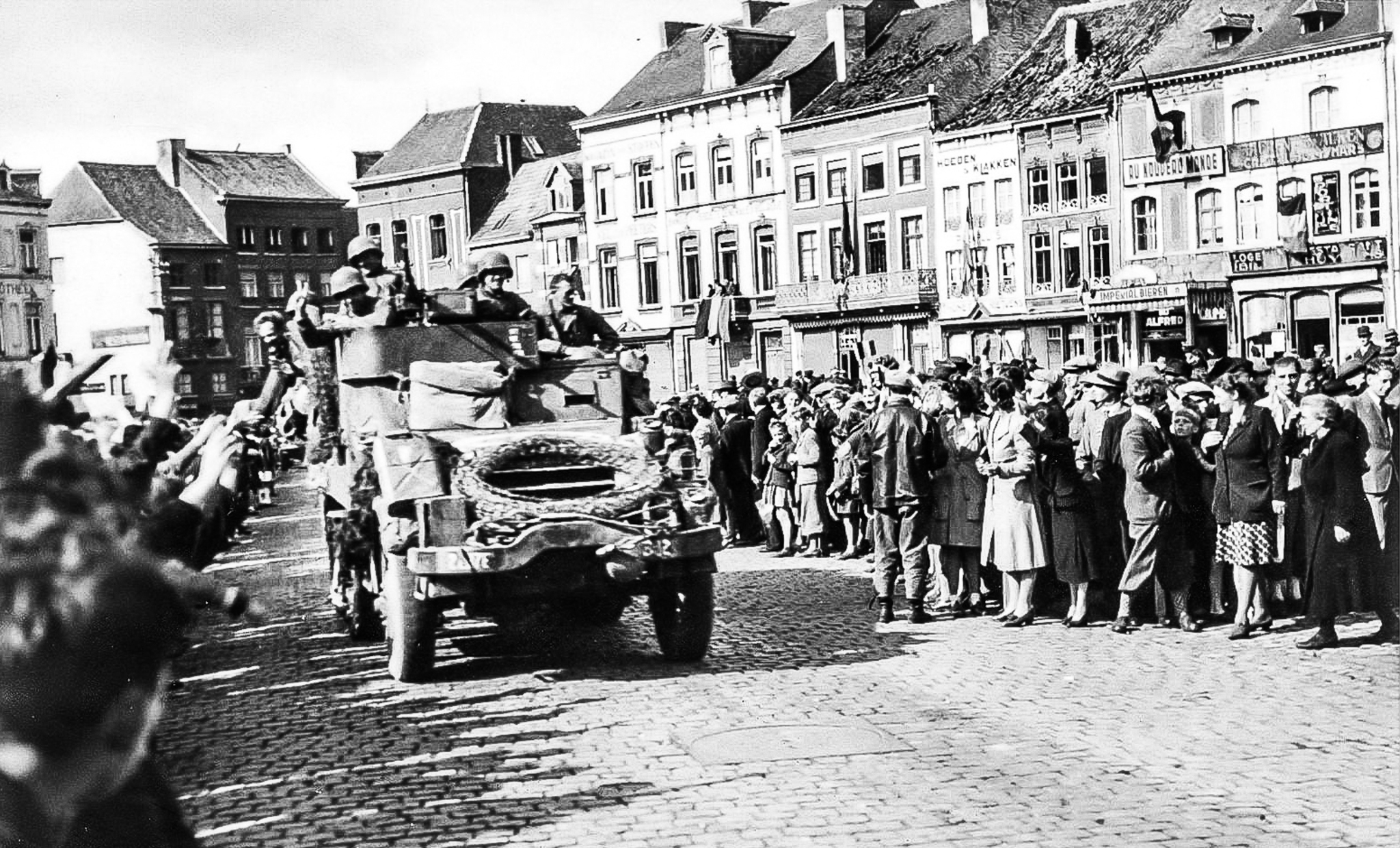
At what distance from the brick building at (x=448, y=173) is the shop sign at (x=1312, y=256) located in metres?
19.9

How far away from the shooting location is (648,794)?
8.26 m

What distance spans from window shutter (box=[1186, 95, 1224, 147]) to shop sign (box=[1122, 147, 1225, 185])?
0.39 meters

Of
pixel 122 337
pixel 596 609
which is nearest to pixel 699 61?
pixel 596 609

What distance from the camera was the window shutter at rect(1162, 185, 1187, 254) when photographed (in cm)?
4950

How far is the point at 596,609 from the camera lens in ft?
45.0

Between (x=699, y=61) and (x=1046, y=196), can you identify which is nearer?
(x=1046, y=196)

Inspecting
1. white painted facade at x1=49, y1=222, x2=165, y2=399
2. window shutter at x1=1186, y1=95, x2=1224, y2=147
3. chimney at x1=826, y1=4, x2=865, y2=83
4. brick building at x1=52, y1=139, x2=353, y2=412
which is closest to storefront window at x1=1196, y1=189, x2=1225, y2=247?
window shutter at x1=1186, y1=95, x2=1224, y2=147

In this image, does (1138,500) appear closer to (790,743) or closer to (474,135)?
(790,743)

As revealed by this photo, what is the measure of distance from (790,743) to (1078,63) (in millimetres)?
46348

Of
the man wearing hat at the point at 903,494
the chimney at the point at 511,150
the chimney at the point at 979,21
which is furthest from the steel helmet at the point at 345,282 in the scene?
the chimney at the point at 511,150

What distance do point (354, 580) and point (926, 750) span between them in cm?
Answer: 605

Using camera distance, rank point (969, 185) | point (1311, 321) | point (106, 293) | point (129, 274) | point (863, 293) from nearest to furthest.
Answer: point (106, 293) → point (129, 274) → point (1311, 321) → point (969, 185) → point (863, 293)

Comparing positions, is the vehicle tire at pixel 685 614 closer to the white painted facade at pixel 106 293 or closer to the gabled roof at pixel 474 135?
the white painted facade at pixel 106 293

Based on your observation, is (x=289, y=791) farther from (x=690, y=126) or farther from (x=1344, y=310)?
(x=690, y=126)
